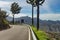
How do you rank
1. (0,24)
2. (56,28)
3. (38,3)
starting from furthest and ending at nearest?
(56,28), (0,24), (38,3)

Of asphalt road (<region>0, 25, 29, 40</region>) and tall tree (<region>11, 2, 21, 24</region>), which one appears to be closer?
asphalt road (<region>0, 25, 29, 40</region>)

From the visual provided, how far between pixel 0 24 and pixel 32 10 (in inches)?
1265

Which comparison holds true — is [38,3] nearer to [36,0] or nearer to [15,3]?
[36,0]

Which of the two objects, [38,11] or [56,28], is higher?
[38,11]

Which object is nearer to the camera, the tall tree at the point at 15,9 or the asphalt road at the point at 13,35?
the asphalt road at the point at 13,35

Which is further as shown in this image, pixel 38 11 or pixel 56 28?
pixel 56 28

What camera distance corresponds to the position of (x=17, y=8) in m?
Answer: 113

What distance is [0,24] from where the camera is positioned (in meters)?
51.1

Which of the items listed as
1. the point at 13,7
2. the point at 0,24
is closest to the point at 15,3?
the point at 13,7

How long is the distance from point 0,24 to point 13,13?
193ft

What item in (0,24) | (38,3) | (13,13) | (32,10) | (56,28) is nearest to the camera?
(38,3)

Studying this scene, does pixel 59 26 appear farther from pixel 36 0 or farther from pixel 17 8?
pixel 17 8

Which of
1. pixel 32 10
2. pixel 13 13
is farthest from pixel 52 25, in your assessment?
pixel 13 13

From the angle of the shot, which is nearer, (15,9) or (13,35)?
(13,35)
